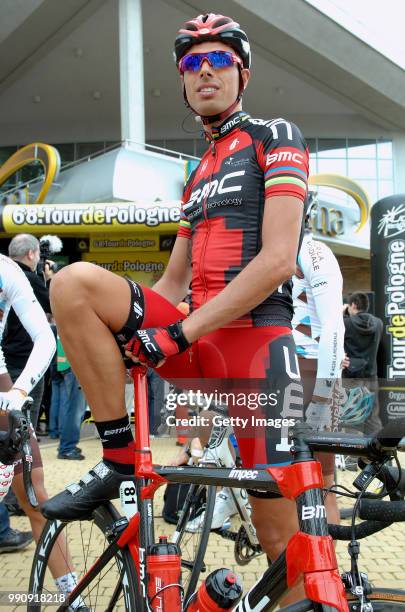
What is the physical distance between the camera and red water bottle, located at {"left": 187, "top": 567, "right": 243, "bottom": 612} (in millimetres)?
1540

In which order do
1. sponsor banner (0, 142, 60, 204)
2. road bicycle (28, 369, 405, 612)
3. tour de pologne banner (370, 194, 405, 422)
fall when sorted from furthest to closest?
sponsor banner (0, 142, 60, 204) → tour de pologne banner (370, 194, 405, 422) → road bicycle (28, 369, 405, 612)

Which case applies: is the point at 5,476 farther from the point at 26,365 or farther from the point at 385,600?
the point at 385,600

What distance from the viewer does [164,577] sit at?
5.12 feet

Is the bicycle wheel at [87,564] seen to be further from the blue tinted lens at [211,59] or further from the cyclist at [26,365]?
the blue tinted lens at [211,59]

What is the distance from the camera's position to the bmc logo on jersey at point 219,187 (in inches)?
76.7

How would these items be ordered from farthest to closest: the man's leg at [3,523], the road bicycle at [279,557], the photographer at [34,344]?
the man's leg at [3,523] < the photographer at [34,344] < the road bicycle at [279,557]

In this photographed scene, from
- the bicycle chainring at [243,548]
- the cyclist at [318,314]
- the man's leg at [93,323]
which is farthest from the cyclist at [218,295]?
the bicycle chainring at [243,548]

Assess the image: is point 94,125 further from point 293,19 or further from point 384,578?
point 384,578

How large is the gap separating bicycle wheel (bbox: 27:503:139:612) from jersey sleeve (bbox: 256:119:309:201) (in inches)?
46.6

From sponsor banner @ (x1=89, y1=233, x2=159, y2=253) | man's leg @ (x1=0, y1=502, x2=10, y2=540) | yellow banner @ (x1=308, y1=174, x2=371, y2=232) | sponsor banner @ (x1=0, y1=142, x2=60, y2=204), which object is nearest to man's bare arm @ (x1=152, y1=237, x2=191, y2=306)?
man's leg @ (x1=0, y1=502, x2=10, y2=540)

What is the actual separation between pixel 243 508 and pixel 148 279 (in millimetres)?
12482

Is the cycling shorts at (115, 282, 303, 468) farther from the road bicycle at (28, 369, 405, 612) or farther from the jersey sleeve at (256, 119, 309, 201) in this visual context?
the jersey sleeve at (256, 119, 309, 201)

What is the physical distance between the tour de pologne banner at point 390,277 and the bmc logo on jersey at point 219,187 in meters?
7.08

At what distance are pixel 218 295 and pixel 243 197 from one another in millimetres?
382
